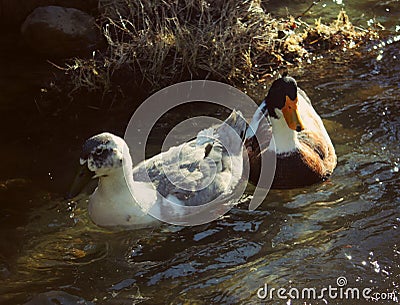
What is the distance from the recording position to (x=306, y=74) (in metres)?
8.89

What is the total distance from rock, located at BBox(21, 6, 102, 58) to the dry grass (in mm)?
226

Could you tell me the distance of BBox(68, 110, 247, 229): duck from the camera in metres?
6.00

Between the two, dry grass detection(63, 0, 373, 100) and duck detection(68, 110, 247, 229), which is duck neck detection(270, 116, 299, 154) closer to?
duck detection(68, 110, 247, 229)

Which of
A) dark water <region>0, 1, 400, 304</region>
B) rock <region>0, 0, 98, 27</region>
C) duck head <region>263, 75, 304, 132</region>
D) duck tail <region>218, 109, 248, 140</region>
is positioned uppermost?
rock <region>0, 0, 98, 27</region>

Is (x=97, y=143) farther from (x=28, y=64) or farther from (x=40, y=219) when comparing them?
(x=28, y=64)

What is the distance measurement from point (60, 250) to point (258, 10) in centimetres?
482

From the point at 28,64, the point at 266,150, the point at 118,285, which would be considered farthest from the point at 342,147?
the point at 28,64

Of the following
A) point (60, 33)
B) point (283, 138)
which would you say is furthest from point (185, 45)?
point (283, 138)

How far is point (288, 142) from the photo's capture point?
22.8ft

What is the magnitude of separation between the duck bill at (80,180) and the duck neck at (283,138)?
1.98m

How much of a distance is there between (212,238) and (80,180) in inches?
48.7

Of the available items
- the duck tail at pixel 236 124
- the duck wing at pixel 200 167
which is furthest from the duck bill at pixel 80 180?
the duck tail at pixel 236 124

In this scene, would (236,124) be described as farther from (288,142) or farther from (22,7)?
Answer: (22,7)

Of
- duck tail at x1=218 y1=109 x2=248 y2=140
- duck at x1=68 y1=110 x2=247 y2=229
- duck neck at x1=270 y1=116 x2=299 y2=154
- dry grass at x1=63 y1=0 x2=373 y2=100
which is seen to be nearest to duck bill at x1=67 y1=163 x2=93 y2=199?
duck at x1=68 y1=110 x2=247 y2=229
